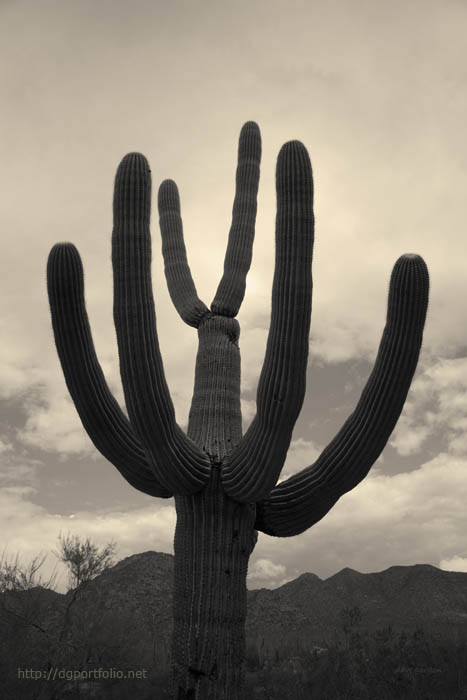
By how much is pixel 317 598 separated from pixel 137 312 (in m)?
37.6

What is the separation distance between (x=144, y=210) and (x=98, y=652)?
1362 cm

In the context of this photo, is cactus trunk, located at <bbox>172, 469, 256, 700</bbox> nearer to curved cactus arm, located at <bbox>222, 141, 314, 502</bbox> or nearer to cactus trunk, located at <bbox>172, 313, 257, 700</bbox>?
cactus trunk, located at <bbox>172, 313, 257, 700</bbox>

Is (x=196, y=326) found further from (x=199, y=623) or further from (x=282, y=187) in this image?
(x=199, y=623)

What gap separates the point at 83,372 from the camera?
6.21m

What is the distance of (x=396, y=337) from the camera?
19.9 feet

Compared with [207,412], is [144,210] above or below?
above

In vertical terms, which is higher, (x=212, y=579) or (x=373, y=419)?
(x=373, y=419)

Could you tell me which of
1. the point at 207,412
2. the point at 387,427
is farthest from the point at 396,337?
the point at 207,412

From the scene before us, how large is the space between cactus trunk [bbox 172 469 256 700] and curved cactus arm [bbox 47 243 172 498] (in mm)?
636

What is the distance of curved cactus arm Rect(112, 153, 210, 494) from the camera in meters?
5.43

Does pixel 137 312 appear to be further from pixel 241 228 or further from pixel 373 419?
Result: pixel 241 228

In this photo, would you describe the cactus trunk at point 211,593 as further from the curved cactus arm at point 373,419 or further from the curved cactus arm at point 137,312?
the curved cactus arm at point 137,312

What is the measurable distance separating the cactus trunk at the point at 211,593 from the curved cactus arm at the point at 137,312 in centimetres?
99

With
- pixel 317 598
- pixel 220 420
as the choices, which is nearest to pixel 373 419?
pixel 220 420
